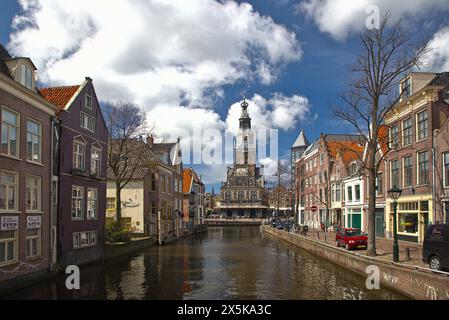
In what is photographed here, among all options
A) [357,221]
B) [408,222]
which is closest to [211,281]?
[408,222]

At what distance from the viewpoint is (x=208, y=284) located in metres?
20.6

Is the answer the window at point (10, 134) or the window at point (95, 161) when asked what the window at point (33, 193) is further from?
the window at point (95, 161)

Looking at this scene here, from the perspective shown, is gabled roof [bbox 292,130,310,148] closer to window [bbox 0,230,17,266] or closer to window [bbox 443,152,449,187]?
window [bbox 443,152,449,187]

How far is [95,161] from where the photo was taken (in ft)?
97.1

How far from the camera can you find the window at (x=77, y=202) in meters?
25.9

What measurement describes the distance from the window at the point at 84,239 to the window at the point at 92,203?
122 centimetres

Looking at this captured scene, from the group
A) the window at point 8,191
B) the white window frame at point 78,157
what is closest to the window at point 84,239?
the white window frame at point 78,157

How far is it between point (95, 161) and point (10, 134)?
11.0 meters

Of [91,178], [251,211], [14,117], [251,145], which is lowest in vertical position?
[251,211]
